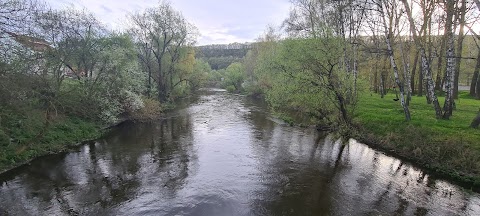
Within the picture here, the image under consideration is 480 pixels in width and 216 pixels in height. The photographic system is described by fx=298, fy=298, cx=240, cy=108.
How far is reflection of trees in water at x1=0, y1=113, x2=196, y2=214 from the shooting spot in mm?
12609

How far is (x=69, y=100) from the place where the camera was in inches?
870

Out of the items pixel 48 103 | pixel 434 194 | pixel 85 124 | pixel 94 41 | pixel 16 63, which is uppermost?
pixel 94 41

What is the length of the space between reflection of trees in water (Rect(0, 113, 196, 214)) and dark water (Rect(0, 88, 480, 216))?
0.05 m

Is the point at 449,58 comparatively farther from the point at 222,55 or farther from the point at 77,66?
the point at 222,55

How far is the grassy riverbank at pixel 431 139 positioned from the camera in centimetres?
1534

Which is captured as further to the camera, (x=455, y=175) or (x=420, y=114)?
(x=420, y=114)

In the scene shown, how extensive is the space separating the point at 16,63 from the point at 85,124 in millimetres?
11946

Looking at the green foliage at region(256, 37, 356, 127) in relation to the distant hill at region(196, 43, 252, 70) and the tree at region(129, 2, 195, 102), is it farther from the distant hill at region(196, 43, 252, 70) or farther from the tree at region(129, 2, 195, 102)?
the distant hill at region(196, 43, 252, 70)

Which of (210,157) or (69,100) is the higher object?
(69,100)

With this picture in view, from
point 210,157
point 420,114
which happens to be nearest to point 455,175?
point 420,114

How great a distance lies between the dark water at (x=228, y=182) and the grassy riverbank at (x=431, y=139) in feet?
3.81

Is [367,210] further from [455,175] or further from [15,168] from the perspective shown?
[15,168]

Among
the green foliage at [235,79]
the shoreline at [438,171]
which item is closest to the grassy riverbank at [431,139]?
the shoreline at [438,171]

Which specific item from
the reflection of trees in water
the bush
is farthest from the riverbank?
the bush
